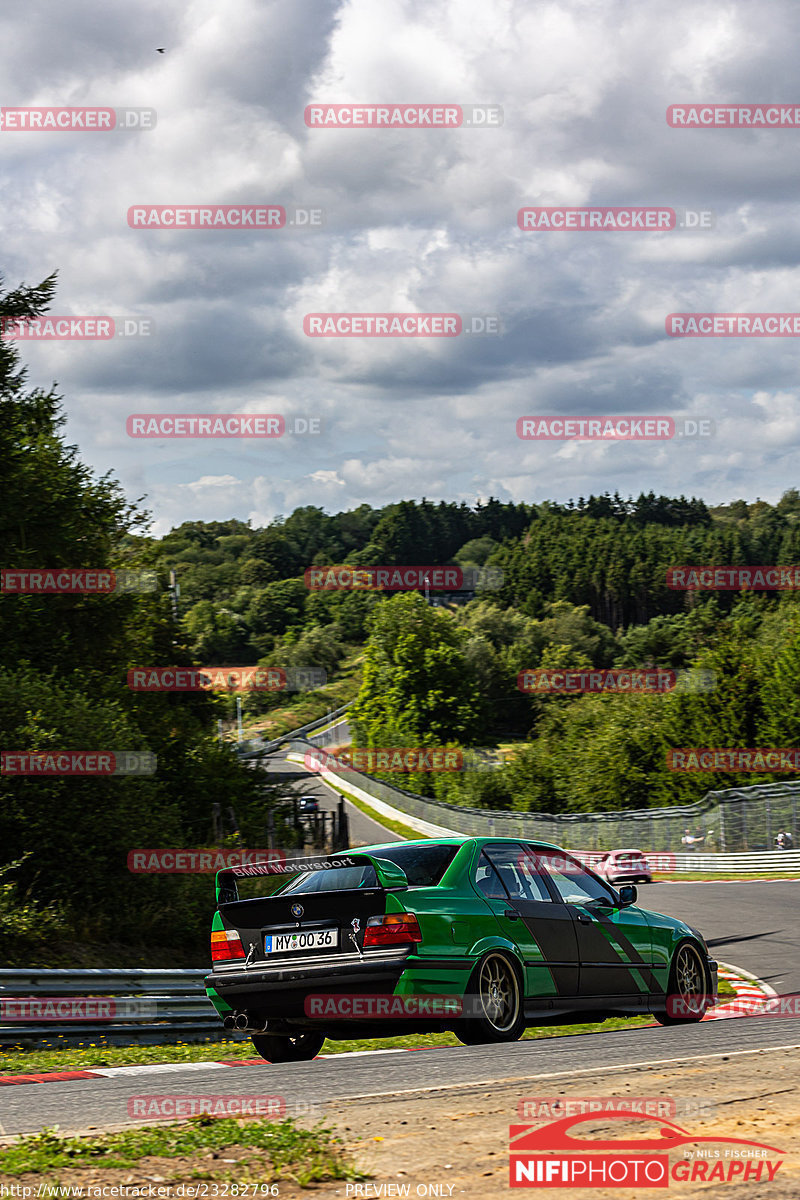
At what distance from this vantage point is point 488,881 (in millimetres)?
8391

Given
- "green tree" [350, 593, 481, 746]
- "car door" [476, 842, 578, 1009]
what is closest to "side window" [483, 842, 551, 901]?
"car door" [476, 842, 578, 1009]

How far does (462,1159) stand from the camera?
178 inches

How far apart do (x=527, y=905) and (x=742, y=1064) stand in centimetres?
211

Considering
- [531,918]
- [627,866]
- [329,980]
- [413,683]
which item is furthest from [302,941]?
[413,683]

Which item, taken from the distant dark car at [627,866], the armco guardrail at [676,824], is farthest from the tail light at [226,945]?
the distant dark car at [627,866]

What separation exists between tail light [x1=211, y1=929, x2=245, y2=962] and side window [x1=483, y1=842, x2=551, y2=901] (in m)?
1.81

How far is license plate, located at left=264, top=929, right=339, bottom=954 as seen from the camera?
763cm

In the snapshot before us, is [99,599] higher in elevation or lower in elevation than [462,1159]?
higher

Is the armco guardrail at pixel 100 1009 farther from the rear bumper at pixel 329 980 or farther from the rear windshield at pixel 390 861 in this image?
the rear windshield at pixel 390 861

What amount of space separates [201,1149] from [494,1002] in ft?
12.1

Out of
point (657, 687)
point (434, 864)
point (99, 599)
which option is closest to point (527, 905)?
point (434, 864)

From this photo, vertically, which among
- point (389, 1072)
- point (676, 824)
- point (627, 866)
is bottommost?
point (627, 866)

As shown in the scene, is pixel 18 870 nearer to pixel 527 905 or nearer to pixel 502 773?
pixel 527 905

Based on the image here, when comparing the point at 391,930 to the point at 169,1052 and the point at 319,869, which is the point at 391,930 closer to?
the point at 319,869
